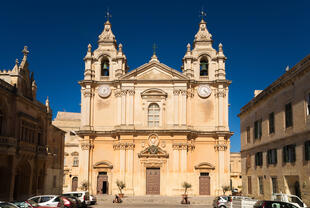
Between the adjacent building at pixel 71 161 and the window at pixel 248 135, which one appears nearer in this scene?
the window at pixel 248 135

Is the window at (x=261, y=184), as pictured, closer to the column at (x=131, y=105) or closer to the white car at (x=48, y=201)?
the white car at (x=48, y=201)

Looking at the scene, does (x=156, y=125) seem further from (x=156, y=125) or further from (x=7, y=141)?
(x=7, y=141)

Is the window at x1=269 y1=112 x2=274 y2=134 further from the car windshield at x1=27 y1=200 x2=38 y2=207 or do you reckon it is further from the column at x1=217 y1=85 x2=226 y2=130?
the car windshield at x1=27 y1=200 x2=38 y2=207

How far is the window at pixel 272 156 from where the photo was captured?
76.2 feet

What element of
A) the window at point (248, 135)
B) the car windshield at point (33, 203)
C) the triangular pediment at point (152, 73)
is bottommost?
the car windshield at point (33, 203)

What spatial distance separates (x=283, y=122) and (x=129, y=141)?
19056mm

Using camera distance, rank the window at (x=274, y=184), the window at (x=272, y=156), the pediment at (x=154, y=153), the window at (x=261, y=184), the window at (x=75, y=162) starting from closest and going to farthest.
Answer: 1. the window at (x=274, y=184)
2. the window at (x=272, y=156)
3. the window at (x=261, y=184)
4. the pediment at (x=154, y=153)
5. the window at (x=75, y=162)

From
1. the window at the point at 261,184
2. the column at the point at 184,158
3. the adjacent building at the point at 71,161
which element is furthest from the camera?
the adjacent building at the point at 71,161

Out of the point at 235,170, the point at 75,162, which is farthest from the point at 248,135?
the point at 235,170

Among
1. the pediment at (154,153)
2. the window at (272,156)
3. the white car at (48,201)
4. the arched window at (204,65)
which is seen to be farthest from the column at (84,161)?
the window at (272,156)

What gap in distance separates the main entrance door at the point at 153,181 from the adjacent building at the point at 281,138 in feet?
34.3

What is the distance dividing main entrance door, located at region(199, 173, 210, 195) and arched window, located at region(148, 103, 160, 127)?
759 centimetres

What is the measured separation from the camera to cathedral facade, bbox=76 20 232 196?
37094 mm

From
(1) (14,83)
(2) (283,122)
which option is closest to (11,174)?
(1) (14,83)
